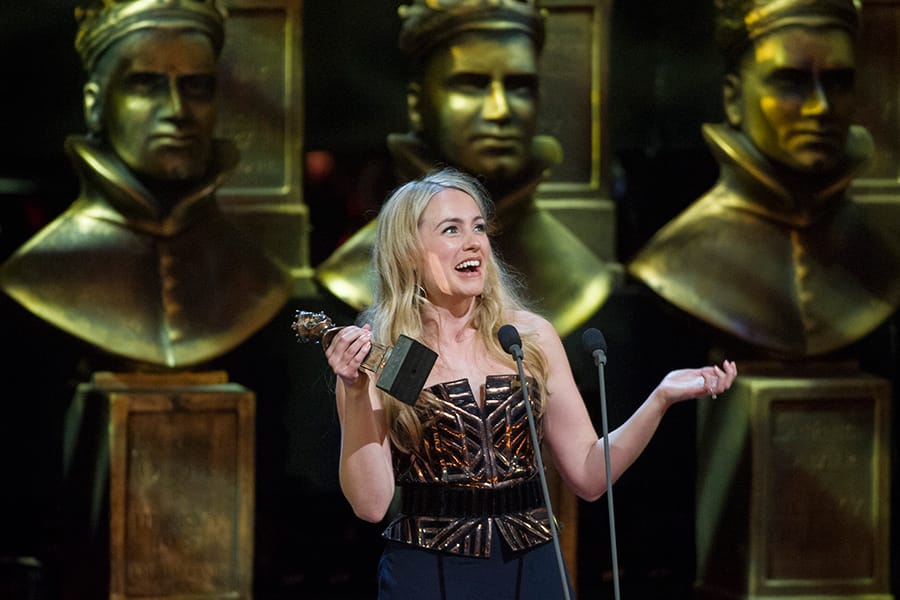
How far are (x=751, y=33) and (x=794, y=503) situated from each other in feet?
5.20

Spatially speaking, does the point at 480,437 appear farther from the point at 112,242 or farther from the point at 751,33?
the point at 751,33

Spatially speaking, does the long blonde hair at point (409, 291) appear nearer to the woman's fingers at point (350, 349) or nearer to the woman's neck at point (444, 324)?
the woman's neck at point (444, 324)

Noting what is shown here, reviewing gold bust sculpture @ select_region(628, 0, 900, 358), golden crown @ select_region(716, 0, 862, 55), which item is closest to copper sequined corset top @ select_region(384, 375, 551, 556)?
gold bust sculpture @ select_region(628, 0, 900, 358)

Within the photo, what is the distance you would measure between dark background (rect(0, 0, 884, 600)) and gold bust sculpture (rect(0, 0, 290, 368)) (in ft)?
1.65

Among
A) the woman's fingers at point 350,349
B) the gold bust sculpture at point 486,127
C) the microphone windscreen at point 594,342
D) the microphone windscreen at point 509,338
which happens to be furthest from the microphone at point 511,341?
the gold bust sculpture at point 486,127

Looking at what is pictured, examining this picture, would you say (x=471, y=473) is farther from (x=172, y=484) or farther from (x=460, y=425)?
(x=172, y=484)

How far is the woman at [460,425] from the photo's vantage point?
2.89 meters

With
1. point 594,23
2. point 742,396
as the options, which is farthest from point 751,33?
point 742,396

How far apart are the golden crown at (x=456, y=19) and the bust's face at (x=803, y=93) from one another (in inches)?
31.0

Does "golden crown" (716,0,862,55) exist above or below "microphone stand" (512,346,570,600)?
above

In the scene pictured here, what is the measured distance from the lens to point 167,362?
5254 millimetres

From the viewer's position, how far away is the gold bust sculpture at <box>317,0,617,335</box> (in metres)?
5.36

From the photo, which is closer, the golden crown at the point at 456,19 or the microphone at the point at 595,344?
the microphone at the point at 595,344

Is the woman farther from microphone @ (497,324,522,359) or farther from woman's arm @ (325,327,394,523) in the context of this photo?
microphone @ (497,324,522,359)
